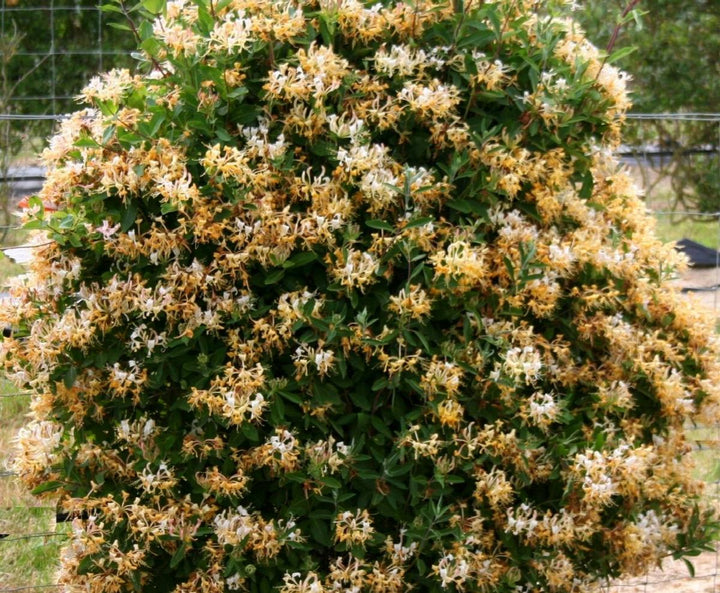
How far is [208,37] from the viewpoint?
2.72 metres

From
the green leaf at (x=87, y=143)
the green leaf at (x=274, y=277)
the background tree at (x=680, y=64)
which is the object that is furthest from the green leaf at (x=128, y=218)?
the background tree at (x=680, y=64)

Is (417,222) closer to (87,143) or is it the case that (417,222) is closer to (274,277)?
(274,277)

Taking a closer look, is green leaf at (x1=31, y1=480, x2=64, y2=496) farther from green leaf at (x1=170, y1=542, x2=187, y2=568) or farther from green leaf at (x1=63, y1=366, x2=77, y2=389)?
green leaf at (x1=170, y1=542, x2=187, y2=568)

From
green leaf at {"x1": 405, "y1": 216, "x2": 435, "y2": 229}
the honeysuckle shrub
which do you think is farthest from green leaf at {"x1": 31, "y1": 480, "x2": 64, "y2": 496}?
green leaf at {"x1": 405, "y1": 216, "x2": 435, "y2": 229}

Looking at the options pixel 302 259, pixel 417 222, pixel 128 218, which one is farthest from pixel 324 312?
pixel 128 218

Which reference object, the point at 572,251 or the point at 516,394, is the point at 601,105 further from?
the point at 516,394

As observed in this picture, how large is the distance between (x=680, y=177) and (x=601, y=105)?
7208mm

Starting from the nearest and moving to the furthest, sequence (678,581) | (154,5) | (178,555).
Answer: (178,555) → (154,5) → (678,581)

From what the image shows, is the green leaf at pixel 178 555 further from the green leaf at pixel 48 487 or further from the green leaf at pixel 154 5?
the green leaf at pixel 154 5

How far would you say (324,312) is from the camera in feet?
8.48

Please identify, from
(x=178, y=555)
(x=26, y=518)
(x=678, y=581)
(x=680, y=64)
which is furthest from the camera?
(x=680, y=64)

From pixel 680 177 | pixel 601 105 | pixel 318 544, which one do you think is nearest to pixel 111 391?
pixel 318 544

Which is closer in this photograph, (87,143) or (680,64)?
(87,143)

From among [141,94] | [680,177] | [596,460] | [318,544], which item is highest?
[141,94]
